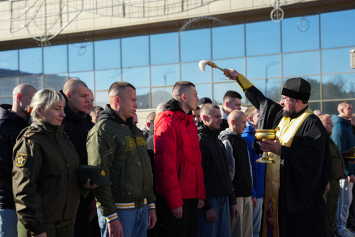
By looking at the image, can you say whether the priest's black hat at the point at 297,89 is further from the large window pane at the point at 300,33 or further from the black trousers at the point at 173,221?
the large window pane at the point at 300,33

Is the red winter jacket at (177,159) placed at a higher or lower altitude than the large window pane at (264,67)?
lower

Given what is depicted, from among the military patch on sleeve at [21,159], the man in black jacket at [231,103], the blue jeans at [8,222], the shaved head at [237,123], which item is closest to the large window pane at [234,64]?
the man in black jacket at [231,103]

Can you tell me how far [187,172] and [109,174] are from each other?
3.75 feet

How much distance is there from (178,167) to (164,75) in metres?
14.8

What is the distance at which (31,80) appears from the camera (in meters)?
22.0

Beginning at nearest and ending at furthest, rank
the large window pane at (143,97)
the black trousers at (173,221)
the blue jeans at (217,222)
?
the black trousers at (173,221) < the blue jeans at (217,222) < the large window pane at (143,97)

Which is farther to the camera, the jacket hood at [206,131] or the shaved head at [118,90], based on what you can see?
the jacket hood at [206,131]

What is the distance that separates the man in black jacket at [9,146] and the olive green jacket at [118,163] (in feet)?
2.30

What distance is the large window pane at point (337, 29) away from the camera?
51.7 feet

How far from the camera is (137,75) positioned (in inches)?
763

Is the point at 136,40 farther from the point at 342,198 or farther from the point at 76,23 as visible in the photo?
the point at 342,198

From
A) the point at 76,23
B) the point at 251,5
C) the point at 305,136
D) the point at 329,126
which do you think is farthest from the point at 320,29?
the point at 305,136

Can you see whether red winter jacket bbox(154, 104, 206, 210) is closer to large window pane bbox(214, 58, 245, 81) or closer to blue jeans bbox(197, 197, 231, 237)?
blue jeans bbox(197, 197, 231, 237)

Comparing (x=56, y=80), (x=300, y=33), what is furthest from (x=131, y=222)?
(x=56, y=80)
